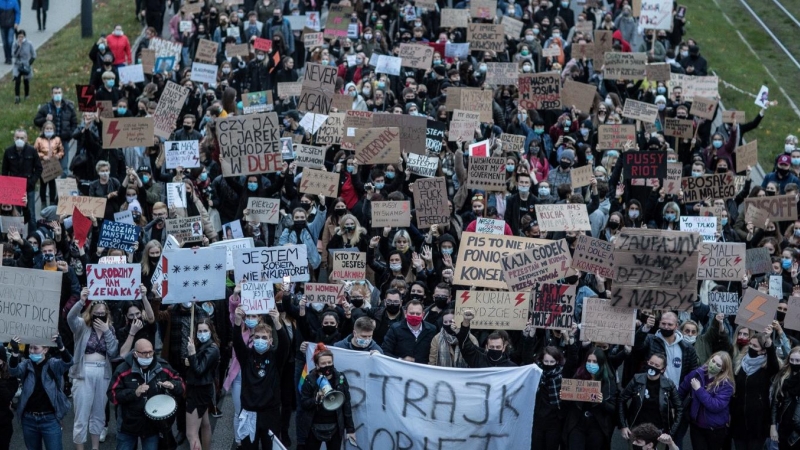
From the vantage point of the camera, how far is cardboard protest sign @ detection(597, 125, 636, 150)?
1917cm

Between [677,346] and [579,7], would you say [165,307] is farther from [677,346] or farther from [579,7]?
[579,7]

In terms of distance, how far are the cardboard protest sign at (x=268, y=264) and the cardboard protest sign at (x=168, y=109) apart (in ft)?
20.3

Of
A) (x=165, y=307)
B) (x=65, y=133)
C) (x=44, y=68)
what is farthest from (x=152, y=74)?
(x=165, y=307)

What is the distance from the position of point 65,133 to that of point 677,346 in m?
11.1

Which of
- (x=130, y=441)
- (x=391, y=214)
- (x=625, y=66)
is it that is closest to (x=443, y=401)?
(x=130, y=441)

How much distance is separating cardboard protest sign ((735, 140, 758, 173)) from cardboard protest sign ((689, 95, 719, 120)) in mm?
1634

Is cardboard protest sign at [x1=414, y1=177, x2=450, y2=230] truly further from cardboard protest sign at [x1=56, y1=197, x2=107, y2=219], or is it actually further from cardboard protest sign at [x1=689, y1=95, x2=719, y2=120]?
cardboard protest sign at [x1=689, y1=95, x2=719, y2=120]

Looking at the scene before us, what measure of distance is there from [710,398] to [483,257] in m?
3.16

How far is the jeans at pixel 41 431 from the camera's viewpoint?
12258 mm

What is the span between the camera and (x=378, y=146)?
17.8 meters

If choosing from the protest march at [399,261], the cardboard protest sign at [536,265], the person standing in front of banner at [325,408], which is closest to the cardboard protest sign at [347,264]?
the protest march at [399,261]

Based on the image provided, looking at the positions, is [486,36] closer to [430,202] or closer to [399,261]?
[430,202]

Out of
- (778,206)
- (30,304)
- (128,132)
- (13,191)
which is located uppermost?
(128,132)

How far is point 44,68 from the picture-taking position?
28484 millimetres
